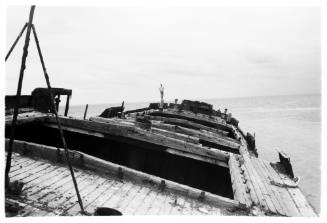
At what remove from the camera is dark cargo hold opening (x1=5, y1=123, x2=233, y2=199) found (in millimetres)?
Answer: 6582

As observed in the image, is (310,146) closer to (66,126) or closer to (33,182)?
(66,126)

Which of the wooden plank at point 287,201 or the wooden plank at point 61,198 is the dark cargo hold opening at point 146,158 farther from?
the wooden plank at point 61,198

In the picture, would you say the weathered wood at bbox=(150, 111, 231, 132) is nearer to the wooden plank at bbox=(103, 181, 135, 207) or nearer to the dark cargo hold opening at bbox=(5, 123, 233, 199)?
the dark cargo hold opening at bbox=(5, 123, 233, 199)

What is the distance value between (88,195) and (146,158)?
290 cm

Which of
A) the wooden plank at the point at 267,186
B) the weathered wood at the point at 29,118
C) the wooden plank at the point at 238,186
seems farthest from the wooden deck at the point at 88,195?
the weathered wood at the point at 29,118

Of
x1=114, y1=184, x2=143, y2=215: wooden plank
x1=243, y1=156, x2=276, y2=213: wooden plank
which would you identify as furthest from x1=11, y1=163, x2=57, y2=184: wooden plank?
x1=243, y1=156, x2=276, y2=213: wooden plank

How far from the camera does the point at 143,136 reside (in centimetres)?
668

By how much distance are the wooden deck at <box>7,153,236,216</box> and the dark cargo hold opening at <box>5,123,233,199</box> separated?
207cm

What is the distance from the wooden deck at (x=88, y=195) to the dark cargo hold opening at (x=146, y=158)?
6.79 feet

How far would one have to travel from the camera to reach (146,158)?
696 cm

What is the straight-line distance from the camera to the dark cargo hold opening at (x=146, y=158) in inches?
259

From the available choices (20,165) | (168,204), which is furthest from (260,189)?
(20,165)

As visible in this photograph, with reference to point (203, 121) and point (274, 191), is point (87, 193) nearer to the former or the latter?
point (274, 191)

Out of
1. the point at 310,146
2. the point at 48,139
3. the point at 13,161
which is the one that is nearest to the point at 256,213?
the point at 13,161
